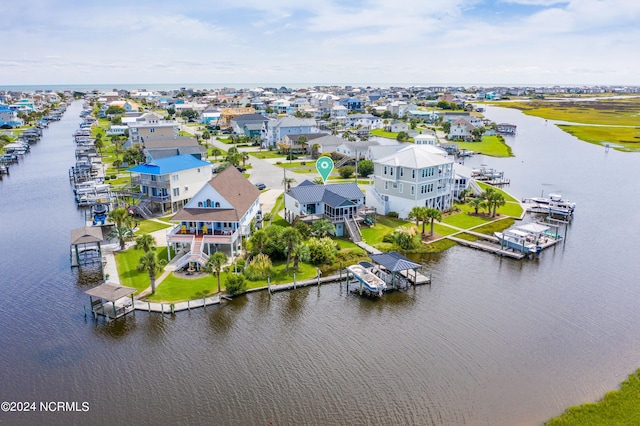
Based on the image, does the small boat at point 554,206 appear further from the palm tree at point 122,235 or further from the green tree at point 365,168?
the palm tree at point 122,235

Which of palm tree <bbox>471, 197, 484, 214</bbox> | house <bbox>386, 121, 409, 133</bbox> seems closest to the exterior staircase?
palm tree <bbox>471, 197, 484, 214</bbox>

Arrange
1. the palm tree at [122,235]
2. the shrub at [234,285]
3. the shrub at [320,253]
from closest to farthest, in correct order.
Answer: the shrub at [234,285], the shrub at [320,253], the palm tree at [122,235]

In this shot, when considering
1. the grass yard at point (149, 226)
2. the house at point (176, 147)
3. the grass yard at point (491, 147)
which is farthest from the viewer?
the grass yard at point (491, 147)

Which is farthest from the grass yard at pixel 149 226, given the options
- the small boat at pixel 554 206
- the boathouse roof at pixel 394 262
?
the small boat at pixel 554 206

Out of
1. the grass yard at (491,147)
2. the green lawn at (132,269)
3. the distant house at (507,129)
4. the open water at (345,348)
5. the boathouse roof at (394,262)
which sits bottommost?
the open water at (345,348)

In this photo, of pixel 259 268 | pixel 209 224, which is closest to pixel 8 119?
pixel 209 224

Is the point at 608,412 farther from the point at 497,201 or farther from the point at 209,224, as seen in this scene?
the point at 497,201

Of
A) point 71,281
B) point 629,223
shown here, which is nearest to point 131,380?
point 71,281
